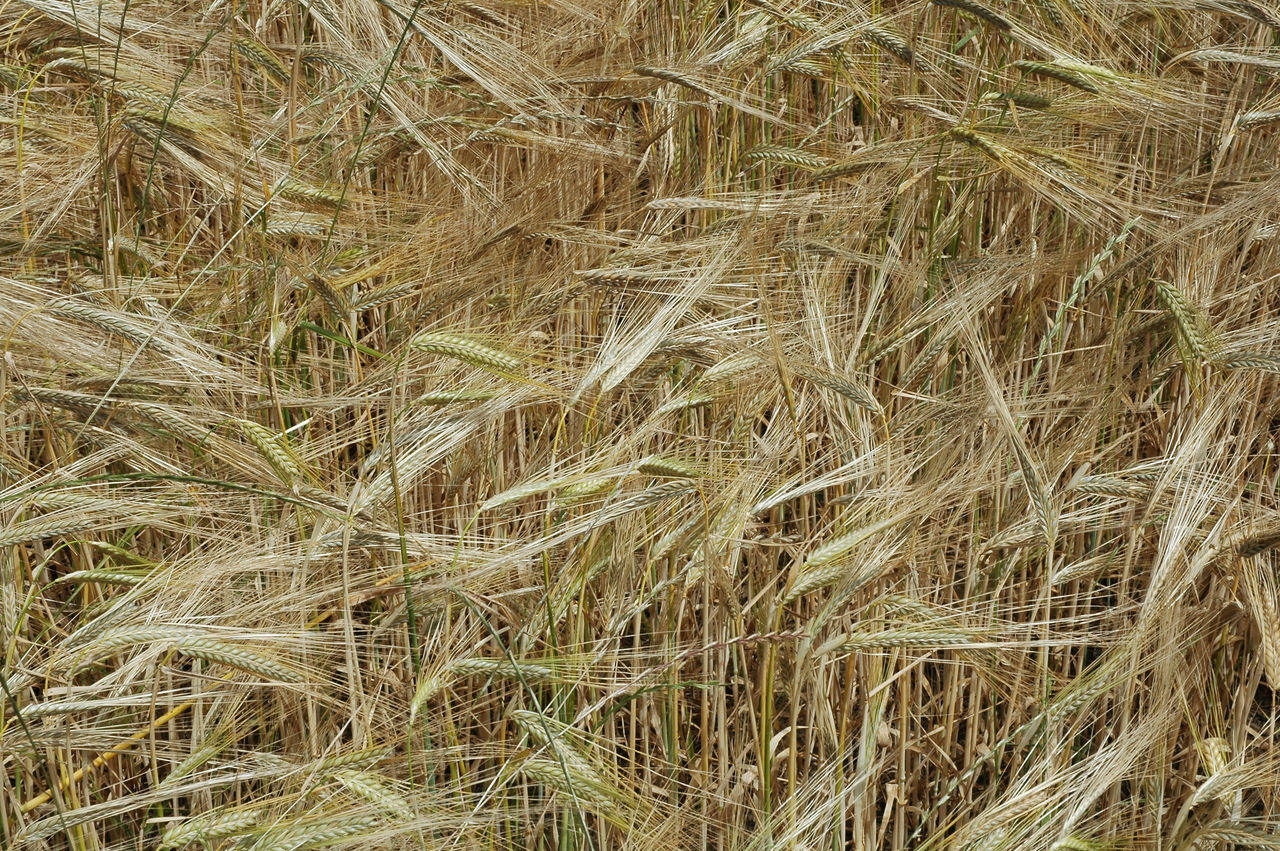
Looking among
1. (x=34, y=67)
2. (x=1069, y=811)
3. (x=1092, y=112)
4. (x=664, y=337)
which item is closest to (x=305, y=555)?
(x=664, y=337)

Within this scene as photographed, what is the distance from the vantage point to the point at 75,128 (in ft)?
6.43

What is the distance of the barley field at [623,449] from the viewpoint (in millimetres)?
1342

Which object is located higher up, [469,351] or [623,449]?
[469,351]

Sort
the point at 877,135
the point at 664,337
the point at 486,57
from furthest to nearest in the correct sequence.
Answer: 1. the point at 877,135
2. the point at 486,57
3. the point at 664,337

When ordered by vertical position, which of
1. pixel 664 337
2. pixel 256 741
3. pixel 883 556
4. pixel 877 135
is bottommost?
pixel 256 741

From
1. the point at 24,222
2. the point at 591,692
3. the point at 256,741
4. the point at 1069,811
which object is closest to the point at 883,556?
the point at 1069,811

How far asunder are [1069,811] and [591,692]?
69 centimetres

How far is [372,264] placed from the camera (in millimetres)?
1810

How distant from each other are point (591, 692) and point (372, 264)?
758 mm

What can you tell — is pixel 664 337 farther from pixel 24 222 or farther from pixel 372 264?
pixel 24 222

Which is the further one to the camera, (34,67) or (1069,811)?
(34,67)

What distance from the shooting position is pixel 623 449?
1479 mm

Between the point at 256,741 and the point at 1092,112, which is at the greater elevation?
the point at 1092,112

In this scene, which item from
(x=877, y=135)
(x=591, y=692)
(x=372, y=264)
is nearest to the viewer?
(x=591, y=692)
